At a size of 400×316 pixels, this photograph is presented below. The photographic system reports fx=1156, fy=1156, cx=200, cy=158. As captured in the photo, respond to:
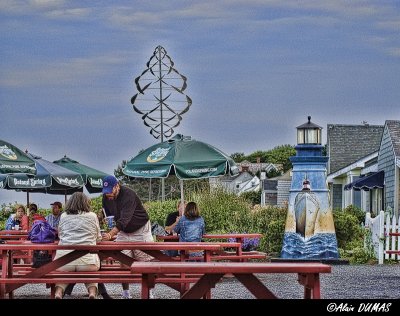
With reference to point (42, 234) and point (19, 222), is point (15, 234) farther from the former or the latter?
point (42, 234)

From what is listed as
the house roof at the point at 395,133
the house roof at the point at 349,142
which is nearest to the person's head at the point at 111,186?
the house roof at the point at 395,133

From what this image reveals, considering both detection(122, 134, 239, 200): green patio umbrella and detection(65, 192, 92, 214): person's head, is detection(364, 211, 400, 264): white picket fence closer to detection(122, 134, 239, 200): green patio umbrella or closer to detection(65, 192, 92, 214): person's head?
detection(122, 134, 239, 200): green patio umbrella

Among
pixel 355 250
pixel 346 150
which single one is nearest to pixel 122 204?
pixel 355 250

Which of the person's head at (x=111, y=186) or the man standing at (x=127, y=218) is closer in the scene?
the person's head at (x=111, y=186)

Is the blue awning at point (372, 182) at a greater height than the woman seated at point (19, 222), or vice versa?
the blue awning at point (372, 182)

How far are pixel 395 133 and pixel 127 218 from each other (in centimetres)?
2532

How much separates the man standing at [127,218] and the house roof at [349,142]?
39.3m

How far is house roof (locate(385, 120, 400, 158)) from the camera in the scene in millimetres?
38816

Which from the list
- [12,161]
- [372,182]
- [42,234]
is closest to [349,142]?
[372,182]

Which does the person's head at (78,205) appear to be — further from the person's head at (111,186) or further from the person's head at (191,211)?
the person's head at (191,211)

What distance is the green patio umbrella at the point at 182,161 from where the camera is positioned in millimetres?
22234
